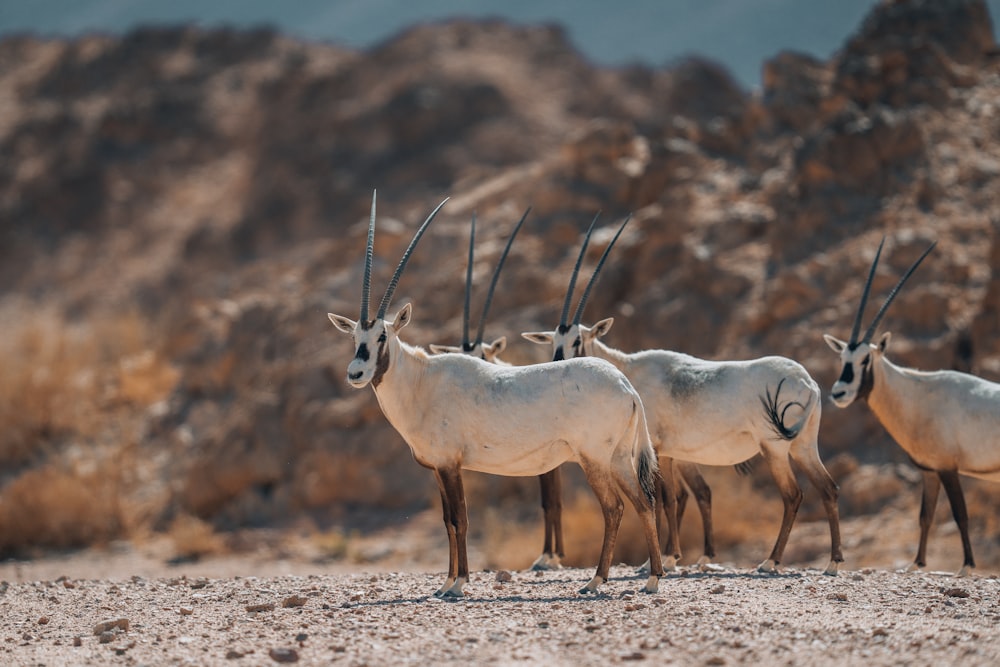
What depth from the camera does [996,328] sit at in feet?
56.2

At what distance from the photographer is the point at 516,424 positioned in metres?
8.97

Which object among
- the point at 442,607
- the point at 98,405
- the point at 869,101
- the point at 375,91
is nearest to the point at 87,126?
the point at 375,91

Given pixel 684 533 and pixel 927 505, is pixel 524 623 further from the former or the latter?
pixel 684 533

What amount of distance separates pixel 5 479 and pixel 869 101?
20426 millimetres

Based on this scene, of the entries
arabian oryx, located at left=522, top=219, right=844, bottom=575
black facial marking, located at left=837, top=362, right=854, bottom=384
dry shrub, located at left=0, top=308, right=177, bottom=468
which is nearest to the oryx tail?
arabian oryx, located at left=522, top=219, right=844, bottom=575

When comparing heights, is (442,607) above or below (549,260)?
below

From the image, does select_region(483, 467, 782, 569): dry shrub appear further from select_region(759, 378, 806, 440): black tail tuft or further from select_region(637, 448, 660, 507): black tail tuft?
select_region(637, 448, 660, 507): black tail tuft

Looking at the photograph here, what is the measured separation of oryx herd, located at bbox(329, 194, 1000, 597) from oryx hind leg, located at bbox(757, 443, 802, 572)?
0.01 m

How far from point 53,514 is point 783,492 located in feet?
51.3

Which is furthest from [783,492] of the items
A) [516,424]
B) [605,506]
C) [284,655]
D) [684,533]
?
[284,655]

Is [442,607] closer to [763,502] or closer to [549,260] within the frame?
[763,502]

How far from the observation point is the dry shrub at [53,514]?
21.0m

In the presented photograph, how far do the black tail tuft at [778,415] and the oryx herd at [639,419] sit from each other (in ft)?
A: 0.05

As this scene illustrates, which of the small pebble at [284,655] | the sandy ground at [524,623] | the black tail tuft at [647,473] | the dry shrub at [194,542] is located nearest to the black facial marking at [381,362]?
the sandy ground at [524,623]
